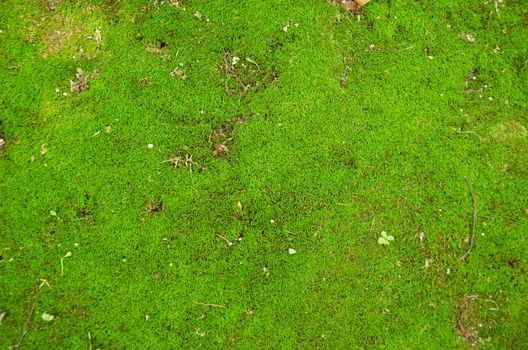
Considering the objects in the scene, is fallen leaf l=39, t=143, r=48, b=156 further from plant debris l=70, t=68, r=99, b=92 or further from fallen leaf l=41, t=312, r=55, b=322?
fallen leaf l=41, t=312, r=55, b=322

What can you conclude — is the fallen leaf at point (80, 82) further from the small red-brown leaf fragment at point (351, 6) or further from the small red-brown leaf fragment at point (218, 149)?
the small red-brown leaf fragment at point (351, 6)

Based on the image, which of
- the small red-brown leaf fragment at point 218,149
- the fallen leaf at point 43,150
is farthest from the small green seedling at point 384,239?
the fallen leaf at point 43,150

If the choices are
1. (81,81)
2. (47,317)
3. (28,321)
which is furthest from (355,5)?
(28,321)

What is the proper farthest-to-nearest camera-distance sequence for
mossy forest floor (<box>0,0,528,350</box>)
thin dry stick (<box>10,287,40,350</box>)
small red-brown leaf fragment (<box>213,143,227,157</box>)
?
1. small red-brown leaf fragment (<box>213,143,227,157</box>)
2. mossy forest floor (<box>0,0,528,350</box>)
3. thin dry stick (<box>10,287,40,350</box>)

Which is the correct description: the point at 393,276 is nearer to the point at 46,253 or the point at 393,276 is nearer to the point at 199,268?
the point at 199,268

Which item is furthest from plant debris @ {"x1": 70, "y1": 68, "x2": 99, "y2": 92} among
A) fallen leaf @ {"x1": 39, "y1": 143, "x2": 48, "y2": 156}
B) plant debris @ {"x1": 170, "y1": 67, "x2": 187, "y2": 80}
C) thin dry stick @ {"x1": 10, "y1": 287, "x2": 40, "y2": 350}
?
thin dry stick @ {"x1": 10, "y1": 287, "x2": 40, "y2": 350}

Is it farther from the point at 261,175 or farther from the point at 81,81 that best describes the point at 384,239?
the point at 81,81

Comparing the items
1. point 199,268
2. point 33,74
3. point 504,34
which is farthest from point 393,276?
point 33,74

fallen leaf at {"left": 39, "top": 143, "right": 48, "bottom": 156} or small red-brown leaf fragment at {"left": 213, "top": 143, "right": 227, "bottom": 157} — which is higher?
fallen leaf at {"left": 39, "top": 143, "right": 48, "bottom": 156}
